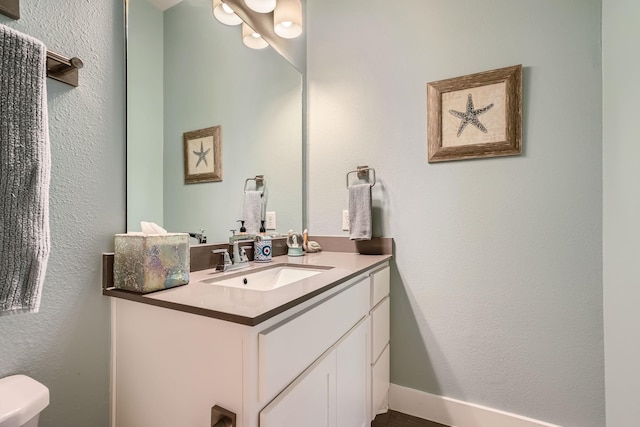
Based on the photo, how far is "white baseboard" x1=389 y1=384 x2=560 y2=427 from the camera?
137 cm

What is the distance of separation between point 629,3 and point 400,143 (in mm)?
948

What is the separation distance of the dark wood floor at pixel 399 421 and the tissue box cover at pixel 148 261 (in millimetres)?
1275

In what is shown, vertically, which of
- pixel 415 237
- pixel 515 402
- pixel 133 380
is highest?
pixel 415 237

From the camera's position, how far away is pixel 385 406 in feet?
5.15

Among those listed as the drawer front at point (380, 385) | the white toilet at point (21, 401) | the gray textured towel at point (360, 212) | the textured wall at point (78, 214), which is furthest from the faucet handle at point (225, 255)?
the drawer front at point (380, 385)

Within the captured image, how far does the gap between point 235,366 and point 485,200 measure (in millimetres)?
1343

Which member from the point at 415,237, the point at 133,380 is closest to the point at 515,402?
the point at 415,237

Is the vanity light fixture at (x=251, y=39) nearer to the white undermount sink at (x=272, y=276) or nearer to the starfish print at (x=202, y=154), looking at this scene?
the starfish print at (x=202, y=154)

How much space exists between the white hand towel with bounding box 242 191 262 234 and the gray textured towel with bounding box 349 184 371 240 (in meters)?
0.51

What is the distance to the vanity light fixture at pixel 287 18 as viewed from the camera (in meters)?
1.60

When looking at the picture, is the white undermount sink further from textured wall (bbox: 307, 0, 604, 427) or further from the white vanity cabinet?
textured wall (bbox: 307, 0, 604, 427)

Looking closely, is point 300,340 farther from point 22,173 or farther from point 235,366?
point 22,173

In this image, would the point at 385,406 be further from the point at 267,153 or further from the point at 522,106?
the point at 522,106

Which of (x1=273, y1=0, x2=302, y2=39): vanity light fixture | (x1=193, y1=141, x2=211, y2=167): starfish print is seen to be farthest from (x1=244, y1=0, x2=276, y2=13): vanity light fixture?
(x1=193, y1=141, x2=211, y2=167): starfish print
